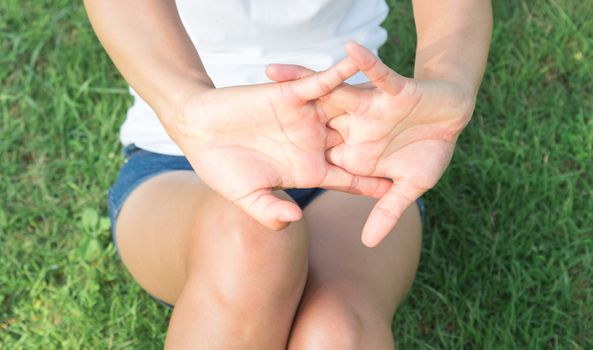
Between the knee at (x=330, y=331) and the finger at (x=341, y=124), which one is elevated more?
the finger at (x=341, y=124)

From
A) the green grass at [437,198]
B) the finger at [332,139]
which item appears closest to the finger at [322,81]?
the finger at [332,139]

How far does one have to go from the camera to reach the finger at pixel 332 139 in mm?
1189

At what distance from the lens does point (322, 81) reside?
106 cm

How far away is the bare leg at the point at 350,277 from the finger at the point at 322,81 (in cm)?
39

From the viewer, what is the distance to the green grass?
1.82 metres

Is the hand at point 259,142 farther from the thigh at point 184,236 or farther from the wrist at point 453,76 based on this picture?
the wrist at point 453,76

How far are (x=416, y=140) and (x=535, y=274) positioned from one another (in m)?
0.83

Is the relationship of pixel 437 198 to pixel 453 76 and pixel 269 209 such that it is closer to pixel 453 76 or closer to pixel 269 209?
pixel 453 76

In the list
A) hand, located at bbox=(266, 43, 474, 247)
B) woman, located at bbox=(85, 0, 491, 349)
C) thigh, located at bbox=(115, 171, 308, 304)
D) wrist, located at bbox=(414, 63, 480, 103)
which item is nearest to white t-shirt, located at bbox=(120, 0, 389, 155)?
woman, located at bbox=(85, 0, 491, 349)

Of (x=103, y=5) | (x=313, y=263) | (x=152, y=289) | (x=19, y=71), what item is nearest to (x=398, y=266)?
(x=313, y=263)

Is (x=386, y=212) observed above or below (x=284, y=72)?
below

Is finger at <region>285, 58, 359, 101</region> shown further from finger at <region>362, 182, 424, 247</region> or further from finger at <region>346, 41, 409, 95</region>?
finger at <region>362, 182, 424, 247</region>

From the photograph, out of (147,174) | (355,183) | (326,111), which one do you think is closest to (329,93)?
(326,111)

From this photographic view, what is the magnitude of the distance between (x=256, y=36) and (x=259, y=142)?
0.42 metres
